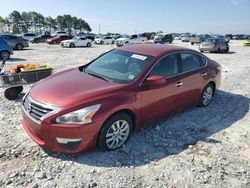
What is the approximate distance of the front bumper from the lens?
3338 millimetres

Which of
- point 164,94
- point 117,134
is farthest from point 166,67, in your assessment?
point 117,134

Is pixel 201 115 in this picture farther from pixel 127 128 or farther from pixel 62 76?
pixel 62 76

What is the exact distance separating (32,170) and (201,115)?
12.6 ft

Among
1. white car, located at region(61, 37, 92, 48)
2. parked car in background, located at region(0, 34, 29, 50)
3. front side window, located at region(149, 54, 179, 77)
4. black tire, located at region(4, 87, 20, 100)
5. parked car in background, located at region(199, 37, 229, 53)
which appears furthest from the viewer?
white car, located at region(61, 37, 92, 48)

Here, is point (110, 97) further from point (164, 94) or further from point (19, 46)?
point (19, 46)

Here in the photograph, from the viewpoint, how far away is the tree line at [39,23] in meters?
72.2

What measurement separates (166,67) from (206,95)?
197 cm

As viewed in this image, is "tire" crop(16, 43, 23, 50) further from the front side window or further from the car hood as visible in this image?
the front side window

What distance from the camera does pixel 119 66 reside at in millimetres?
4566

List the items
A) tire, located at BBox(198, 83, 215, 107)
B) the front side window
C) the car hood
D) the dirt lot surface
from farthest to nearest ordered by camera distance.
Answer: tire, located at BBox(198, 83, 215, 107), the front side window, the car hood, the dirt lot surface

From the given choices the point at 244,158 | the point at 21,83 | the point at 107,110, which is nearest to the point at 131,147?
the point at 107,110

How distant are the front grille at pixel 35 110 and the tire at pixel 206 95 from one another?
3.90 metres

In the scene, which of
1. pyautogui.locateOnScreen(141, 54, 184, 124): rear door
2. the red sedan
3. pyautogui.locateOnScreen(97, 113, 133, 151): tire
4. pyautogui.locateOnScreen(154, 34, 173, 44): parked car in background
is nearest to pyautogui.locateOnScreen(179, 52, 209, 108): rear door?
the red sedan

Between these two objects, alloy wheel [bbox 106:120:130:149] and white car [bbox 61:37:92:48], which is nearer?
alloy wheel [bbox 106:120:130:149]
